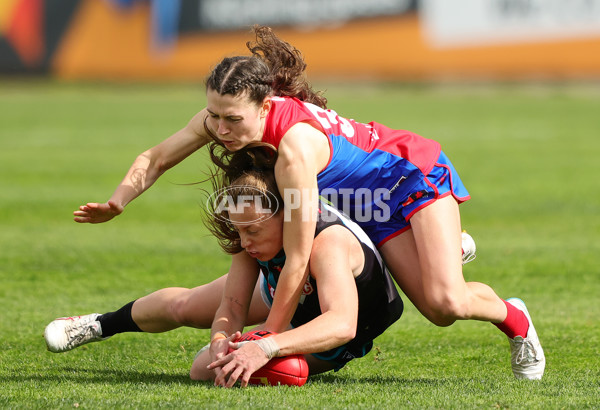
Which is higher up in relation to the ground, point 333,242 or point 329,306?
point 333,242

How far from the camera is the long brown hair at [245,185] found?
457cm

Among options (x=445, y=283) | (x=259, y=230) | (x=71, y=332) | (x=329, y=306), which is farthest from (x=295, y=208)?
(x=71, y=332)

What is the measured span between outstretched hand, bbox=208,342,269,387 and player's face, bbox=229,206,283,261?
0.51 m

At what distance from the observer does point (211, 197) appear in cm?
500

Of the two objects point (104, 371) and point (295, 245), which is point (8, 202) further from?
point (295, 245)

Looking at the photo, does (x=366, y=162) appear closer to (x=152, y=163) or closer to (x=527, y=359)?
(x=152, y=163)

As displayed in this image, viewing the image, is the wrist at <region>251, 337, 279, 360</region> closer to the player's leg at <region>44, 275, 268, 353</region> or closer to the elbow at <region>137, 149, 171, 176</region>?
the player's leg at <region>44, 275, 268, 353</region>

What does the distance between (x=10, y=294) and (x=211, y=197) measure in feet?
9.32

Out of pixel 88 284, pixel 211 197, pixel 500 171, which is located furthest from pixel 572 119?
pixel 211 197

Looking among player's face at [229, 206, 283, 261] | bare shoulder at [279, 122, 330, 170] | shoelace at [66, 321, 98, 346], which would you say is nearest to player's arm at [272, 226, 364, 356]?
player's face at [229, 206, 283, 261]

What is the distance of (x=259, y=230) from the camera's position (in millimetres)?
4594

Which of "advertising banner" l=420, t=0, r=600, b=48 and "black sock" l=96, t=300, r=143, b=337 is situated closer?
"black sock" l=96, t=300, r=143, b=337

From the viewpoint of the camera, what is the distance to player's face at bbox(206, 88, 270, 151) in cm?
450

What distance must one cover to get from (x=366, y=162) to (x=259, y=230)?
0.88m
